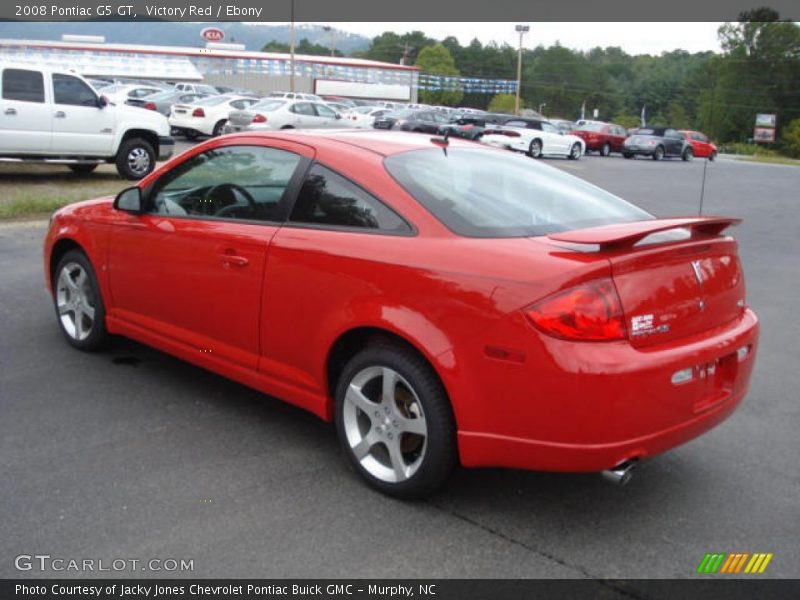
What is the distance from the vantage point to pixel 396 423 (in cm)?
353

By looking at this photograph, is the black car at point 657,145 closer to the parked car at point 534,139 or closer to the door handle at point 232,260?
the parked car at point 534,139

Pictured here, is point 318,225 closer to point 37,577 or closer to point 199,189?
point 199,189

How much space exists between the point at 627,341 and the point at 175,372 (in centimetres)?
308

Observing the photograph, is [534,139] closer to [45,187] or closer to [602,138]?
[602,138]

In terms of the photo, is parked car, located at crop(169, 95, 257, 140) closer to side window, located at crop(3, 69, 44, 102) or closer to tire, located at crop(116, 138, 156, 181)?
tire, located at crop(116, 138, 156, 181)

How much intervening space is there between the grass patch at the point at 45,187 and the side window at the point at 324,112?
12.0 m

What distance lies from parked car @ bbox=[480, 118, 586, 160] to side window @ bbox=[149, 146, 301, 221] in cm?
2491

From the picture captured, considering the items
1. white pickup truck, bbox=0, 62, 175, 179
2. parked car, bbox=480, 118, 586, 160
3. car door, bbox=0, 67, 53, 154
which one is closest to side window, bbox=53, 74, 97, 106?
white pickup truck, bbox=0, 62, 175, 179

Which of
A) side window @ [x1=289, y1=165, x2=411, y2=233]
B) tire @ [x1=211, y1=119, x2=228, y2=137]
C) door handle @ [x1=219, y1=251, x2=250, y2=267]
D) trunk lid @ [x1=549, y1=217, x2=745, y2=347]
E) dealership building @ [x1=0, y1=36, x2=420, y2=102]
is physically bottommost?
tire @ [x1=211, y1=119, x2=228, y2=137]

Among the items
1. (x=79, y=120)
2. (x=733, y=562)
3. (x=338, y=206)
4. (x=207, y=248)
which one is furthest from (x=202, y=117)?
(x=733, y=562)

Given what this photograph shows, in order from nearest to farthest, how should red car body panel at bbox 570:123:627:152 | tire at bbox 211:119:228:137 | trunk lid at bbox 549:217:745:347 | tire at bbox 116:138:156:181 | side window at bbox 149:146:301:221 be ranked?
trunk lid at bbox 549:217:745:347 < side window at bbox 149:146:301:221 < tire at bbox 116:138:156:181 < tire at bbox 211:119:228:137 < red car body panel at bbox 570:123:627:152

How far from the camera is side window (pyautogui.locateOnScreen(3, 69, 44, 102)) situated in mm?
13422

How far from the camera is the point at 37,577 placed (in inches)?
114

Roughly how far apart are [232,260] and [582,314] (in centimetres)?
191
